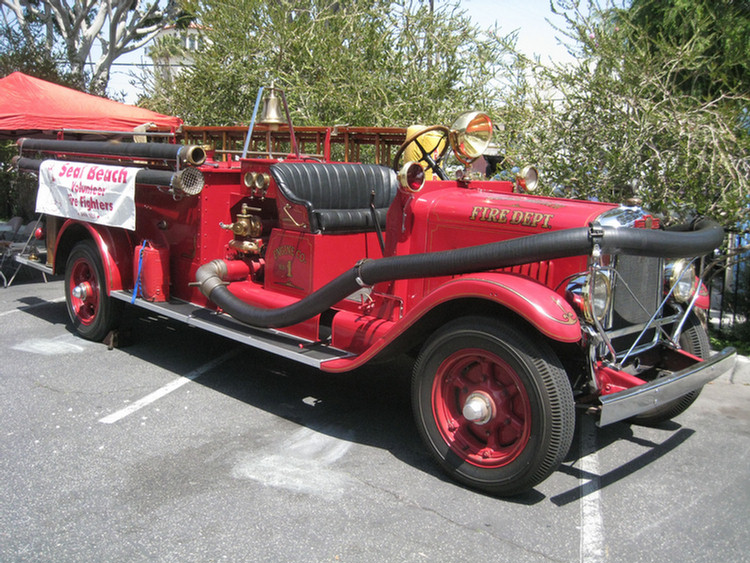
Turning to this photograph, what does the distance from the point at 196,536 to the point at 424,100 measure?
7136mm

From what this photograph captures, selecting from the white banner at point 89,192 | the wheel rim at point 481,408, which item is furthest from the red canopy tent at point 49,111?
the wheel rim at point 481,408

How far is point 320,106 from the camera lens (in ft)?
30.1

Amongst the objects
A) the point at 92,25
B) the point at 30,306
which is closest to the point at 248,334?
the point at 30,306

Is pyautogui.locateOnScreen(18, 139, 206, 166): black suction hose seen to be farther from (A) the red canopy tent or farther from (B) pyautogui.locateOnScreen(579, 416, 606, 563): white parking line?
(B) pyautogui.locateOnScreen(579, 416, 606, 563): white parking line

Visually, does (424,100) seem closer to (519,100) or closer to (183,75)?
(519,100)

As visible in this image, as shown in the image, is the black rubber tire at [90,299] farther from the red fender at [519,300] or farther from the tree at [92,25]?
the tree at [92,25]

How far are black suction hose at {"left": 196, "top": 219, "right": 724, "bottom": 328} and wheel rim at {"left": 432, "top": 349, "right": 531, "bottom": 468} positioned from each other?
18.4 inches

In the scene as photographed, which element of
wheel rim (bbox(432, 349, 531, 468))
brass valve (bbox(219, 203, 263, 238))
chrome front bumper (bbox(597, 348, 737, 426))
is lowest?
wheel rim (bbox(432, 349, 531, 468))

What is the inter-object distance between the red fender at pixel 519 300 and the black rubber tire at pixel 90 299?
310 centimetres

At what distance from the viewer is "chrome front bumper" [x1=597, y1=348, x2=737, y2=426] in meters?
2.99

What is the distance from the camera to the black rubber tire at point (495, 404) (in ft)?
10.1

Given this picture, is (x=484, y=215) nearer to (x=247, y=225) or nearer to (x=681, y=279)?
A: (x=681, y=279)

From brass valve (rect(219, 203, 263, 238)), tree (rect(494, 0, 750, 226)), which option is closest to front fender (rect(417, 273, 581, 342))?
brass valve (rect(219, 203, 263, 238))

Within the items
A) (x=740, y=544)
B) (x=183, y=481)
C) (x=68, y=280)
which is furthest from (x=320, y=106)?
(x=740, y=544)
